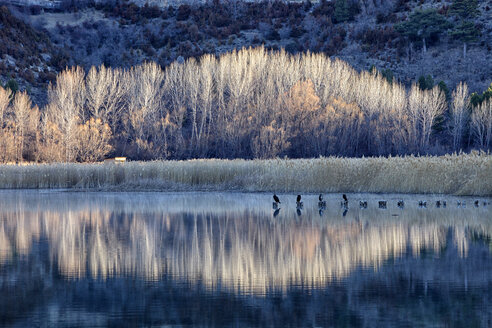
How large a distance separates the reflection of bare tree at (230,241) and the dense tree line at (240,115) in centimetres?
3366

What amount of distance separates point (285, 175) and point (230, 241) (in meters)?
16.2

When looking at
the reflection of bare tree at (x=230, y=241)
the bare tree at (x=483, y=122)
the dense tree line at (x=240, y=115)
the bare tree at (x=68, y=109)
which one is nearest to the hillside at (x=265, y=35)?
the bare tree at (x=483, y=122)

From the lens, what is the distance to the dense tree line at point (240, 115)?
5653cm

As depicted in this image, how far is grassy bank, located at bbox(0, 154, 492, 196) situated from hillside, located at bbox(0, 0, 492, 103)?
39259 mm

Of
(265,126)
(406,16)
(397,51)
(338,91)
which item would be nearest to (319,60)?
(338,91)

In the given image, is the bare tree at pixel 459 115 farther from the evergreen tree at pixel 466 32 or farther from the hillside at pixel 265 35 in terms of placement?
the evergreen tree at pixel 466 32

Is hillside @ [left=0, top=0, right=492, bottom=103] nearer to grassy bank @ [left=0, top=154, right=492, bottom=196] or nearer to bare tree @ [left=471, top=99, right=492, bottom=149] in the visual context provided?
bare tree @ [left=471, top=99, right=492, bottom=149]

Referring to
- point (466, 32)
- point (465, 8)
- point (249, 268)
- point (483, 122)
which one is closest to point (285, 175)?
point (249, 268)

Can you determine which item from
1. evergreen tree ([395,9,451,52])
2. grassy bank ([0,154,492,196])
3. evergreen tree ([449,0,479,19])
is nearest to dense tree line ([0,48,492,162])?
grassy bank ([0,154,492,196])

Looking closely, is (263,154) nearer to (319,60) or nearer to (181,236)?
(319,60)

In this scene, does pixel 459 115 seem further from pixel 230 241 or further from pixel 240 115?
pixel 230 241

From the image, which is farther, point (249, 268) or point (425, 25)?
point (425, 25)

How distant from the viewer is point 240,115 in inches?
2347

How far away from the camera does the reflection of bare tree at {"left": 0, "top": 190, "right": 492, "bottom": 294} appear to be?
39.8 feet
